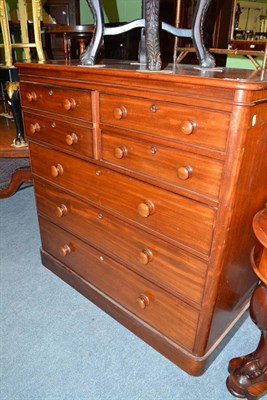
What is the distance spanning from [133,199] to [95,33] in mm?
658

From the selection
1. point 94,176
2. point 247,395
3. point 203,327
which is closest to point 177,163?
point 94,176

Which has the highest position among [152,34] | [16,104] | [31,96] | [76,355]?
[152,34]

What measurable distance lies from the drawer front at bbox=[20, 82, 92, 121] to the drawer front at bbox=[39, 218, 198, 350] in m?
0.64

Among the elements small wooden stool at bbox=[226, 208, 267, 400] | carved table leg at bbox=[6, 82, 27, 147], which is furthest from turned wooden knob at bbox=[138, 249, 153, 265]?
carved table leg at bbox=[6, 82, 27, 147]

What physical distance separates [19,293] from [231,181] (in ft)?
4.51

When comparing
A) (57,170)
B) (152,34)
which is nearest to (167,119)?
(152,34)

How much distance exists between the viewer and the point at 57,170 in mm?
1524

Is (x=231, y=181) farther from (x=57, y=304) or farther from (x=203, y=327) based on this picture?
(x=57, y=304)

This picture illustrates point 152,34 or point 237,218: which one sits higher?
point 152,34

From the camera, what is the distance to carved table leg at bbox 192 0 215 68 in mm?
1119

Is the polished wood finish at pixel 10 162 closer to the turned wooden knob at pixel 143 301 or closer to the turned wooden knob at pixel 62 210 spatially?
the turned wooden knob at pixel 62 210

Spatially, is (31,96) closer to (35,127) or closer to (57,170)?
(35,127)

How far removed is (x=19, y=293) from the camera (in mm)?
1790

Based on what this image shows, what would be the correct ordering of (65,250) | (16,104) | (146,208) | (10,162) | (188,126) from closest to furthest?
(188,126), (146,208), (65,250), (16,104), (10,162)
